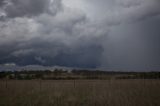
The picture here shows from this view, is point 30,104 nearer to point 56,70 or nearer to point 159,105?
point 159,105

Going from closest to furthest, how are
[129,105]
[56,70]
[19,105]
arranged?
[129,105], [19,105], [56,70]

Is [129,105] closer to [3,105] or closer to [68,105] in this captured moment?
[68,105]

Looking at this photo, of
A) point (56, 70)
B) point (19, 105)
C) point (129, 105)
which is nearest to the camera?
point (129, 105)

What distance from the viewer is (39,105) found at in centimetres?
1483

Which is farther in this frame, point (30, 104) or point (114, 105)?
point (30, 104)

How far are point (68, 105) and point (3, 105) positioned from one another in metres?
5.02

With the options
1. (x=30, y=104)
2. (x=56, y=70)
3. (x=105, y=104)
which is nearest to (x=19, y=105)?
(x=30, y=104)

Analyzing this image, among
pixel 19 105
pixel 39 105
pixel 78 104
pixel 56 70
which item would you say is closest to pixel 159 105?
pixel 78 104

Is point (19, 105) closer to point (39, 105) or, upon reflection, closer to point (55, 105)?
point (39, 105)

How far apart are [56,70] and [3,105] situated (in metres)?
100

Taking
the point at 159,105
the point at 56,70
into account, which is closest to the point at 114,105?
the point at 159,105

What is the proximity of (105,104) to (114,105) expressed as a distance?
0.72m

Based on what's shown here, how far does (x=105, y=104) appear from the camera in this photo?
14.6 meters

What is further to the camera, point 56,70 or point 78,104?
point 56,70
